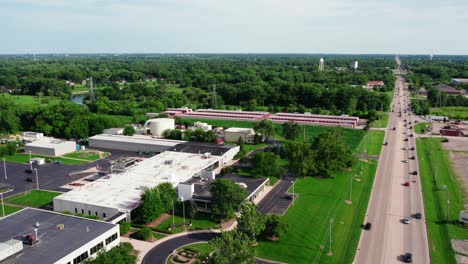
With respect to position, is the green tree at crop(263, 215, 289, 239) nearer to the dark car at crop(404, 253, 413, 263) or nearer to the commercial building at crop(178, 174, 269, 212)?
the commercial building at crop(178, 174, 269, 212)

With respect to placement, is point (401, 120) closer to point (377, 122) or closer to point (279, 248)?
point (377, 122)

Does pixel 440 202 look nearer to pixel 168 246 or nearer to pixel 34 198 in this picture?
pixel 168 246

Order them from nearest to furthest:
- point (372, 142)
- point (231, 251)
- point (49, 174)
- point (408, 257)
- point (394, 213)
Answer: point (231, 251) < point (408, 257) < point (394, 213) < point (49, 174) < point (372, 142)

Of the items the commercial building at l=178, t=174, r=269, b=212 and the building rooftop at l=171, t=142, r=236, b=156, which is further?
the building rooftop at l=171, t=142, r=236, b=156

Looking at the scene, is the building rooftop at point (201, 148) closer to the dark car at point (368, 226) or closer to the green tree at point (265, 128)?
the green tree at point (265, 128)

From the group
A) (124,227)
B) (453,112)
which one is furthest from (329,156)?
(453,112)

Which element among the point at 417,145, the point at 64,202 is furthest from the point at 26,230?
A: the point at 417,145

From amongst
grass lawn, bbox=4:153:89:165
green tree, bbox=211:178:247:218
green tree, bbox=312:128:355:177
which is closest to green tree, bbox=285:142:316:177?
green tree, bbox=312:128:355:177
